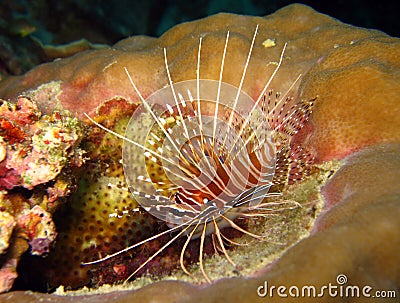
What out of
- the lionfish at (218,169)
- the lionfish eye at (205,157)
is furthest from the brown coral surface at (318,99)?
the lionfish eye at (205,157)

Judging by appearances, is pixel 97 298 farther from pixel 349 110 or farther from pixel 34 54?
pixel 34 54

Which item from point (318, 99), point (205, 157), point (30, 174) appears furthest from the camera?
point (318, 99)

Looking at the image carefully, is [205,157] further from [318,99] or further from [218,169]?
[318,99]

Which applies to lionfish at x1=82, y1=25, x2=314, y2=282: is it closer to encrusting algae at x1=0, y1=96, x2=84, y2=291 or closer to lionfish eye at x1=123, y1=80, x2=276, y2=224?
lionfish eye at x1=123, y1=80, x2=276, y2=224

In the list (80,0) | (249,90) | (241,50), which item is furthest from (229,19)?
(80,0)

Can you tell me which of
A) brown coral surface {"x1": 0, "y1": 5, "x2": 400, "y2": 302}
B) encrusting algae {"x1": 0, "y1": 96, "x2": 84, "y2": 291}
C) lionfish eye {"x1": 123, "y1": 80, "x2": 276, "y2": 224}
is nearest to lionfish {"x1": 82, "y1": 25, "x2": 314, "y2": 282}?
lionfish eye {"x1": 123, "y1": 80, "x2": 276, "y2": 224}

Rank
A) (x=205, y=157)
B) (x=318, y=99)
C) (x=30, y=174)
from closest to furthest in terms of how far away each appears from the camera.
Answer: (x=30, y=174)
(x=205, y=157)
(x=318, y=99)

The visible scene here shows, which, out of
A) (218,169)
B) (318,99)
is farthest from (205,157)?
Answer: (318,99)

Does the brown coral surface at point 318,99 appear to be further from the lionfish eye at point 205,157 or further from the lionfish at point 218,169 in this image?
the lionfish eye at point 205,157

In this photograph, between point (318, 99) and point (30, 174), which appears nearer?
point (30, 174)
